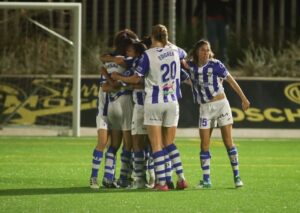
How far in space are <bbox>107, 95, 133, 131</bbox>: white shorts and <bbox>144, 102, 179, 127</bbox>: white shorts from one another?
0.45 m

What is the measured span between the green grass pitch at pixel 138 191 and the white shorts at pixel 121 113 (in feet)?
2.79

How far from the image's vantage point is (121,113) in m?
14.4

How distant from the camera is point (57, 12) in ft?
87.9

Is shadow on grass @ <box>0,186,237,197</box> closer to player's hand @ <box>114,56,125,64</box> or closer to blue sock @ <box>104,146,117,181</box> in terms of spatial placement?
blue sock @ <box>104,146,117,181</box>

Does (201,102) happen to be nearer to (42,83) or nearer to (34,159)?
(34,159)

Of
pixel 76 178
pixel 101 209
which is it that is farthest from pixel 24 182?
pixel 101 209

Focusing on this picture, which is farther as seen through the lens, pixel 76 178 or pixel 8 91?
pixel 8 91

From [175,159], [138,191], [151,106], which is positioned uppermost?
[151,106]

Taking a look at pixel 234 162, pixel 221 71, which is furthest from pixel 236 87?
pixel 234 162

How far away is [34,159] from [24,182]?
144 inches

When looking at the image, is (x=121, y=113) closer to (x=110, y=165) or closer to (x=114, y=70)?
(x=114, y=70)

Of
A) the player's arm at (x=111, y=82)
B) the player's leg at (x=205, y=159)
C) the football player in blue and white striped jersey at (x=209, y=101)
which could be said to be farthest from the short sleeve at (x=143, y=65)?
the player's leg at (x=205, y=159)

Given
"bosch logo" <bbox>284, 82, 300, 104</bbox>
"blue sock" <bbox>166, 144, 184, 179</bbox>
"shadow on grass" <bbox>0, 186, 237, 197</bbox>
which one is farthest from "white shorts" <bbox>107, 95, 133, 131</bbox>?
"bosch logo" <bbox>284, 82, 300, 104</bbox>

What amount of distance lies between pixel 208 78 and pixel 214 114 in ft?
1.54
